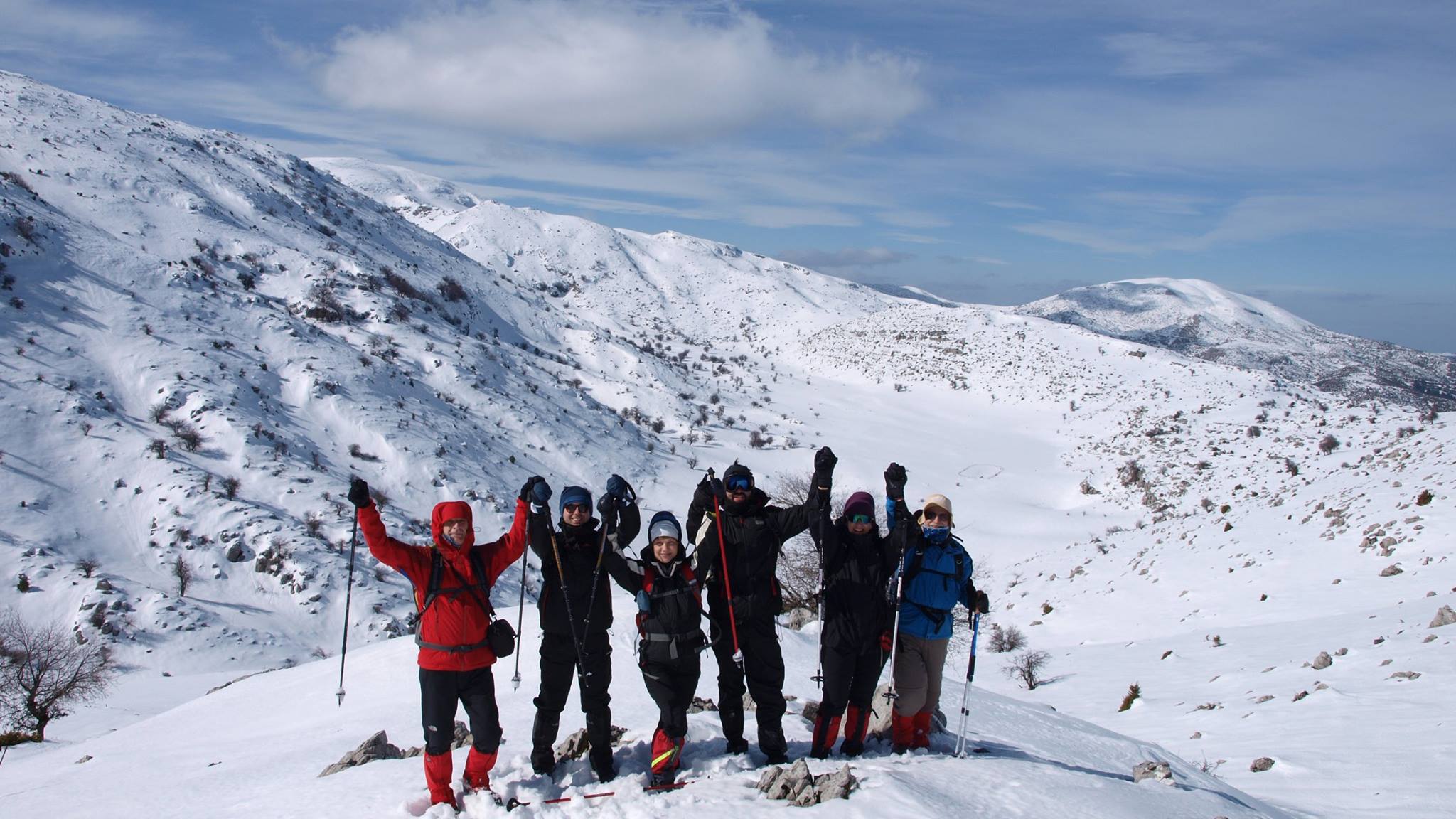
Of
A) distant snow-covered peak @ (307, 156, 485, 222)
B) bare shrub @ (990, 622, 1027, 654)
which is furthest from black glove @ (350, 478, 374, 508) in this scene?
distant snow-covered peak @ (307, 156, 485, 222)

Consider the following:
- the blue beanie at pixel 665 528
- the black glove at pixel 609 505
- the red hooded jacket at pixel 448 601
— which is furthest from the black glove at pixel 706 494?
the red hooded jacket at pixel 448 601

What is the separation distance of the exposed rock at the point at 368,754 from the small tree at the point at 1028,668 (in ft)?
38.8

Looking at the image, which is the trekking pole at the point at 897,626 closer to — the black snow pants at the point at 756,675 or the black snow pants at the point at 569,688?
the black snow pants at the point at 756,675

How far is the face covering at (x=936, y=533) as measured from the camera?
6.30 metres

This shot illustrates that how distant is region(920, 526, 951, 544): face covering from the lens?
6.30 m

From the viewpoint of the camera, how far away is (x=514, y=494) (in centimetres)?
2822

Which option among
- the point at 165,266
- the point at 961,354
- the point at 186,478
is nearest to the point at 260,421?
the point at 186,478

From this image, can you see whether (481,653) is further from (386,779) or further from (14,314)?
(14,314)

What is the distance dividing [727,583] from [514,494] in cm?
2376

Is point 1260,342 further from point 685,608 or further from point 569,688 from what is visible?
point 569,688

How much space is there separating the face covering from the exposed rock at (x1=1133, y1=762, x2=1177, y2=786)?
265cm

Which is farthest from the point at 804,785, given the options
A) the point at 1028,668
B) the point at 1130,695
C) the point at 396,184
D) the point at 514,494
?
the point at 396,184

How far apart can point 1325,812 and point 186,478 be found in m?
26.1

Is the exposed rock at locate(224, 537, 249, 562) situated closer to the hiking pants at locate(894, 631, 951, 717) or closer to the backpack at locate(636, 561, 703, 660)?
the backpack at locate(636, 561, 703, 660)
